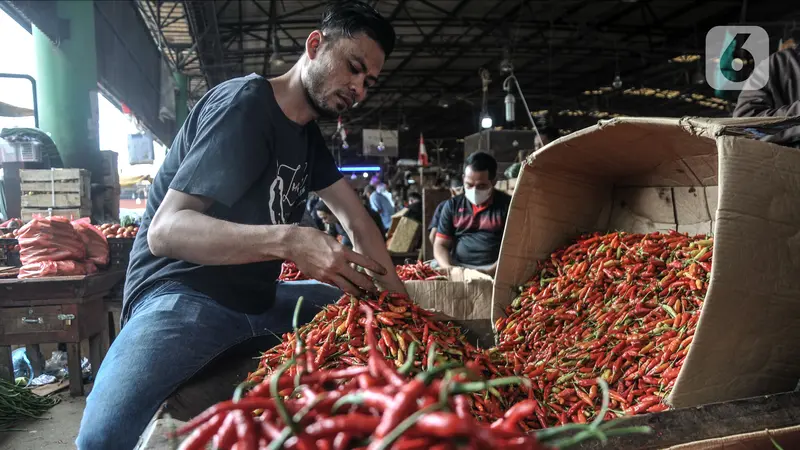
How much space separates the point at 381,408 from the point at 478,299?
214 cm

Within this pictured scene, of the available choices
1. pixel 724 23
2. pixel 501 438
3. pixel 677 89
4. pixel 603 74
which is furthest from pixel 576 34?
pixel 501 438

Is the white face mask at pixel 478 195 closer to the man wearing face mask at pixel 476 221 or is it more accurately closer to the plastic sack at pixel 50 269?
the man wearing face mask at pixel 476 221

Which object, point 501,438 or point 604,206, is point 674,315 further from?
point 501,438

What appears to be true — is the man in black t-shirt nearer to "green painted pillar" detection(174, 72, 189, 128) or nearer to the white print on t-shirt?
the white print on t-shirt

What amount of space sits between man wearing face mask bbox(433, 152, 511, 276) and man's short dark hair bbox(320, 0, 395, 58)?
290 centimetres

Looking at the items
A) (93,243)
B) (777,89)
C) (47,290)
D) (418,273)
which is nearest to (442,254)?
(418,273)

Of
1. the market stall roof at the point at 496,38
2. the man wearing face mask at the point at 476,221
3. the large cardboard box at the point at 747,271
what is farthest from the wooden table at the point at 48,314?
the market stall roof at the point at 496,38

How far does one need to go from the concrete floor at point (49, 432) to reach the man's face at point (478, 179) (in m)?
3.93

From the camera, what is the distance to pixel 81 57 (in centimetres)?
767

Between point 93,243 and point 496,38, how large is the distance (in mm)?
12586

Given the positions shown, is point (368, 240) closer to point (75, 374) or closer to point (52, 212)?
point (75, 374)

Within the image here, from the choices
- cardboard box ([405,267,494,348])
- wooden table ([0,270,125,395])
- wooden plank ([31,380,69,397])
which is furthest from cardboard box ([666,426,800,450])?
wooden plank ([31,380,69,397])

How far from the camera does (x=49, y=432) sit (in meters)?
3.84

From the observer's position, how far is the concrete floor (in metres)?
3.64
